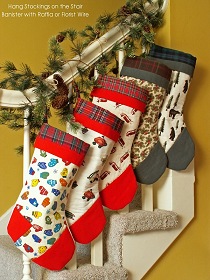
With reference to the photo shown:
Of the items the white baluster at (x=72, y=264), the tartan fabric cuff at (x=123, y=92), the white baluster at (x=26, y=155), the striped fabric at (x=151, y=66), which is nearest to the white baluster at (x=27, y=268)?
the white baluster at (x=26, y=155)

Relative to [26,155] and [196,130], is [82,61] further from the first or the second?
[196,130]

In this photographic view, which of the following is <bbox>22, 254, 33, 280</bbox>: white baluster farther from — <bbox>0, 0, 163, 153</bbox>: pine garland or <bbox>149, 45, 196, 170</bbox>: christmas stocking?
<bbox>149, 45, 196, 170</bbox>: christmas stocking

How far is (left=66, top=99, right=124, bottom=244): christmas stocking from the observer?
166 centimetres

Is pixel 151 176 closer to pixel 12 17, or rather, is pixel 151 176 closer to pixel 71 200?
pixel 71 200

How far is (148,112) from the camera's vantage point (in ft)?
6.04

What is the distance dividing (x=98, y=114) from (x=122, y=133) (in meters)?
0.15

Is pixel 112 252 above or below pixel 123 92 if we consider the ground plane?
below

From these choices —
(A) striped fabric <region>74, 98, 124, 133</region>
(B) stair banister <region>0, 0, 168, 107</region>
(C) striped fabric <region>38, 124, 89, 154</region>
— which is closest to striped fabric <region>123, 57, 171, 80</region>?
(B) stair banister <region>0, 0, 168, 107</region>

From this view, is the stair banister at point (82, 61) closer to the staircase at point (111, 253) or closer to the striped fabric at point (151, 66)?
the striped fabric at point (151, 66)

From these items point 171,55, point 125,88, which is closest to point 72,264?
point 125,88

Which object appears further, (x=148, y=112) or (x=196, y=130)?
(x=196, y=130)

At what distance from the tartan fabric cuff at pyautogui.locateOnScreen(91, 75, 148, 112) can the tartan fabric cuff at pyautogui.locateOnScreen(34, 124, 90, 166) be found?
239 millimetres

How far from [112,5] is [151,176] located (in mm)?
1521

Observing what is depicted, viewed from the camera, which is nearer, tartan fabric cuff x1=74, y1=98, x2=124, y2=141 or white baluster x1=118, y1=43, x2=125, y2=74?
tartan fabric cuff x1=74, y1=98, x2=124, y2=141
